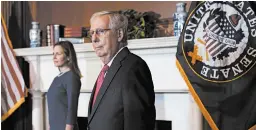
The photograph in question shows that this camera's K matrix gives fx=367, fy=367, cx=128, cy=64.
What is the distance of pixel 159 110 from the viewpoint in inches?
113

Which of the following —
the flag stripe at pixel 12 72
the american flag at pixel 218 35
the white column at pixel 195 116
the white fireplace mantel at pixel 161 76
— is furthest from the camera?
the flag stripe at pixel 12 72

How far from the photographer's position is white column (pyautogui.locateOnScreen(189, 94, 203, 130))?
2.53 metres

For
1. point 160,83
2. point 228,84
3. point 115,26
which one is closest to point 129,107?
point 115,26

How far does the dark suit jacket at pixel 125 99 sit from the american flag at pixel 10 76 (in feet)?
6.70

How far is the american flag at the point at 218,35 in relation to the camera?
2.26m

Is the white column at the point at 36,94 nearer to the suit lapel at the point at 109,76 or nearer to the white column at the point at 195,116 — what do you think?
the white column at the point at 195,116

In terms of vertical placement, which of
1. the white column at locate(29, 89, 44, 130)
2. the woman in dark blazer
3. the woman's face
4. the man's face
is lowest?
the white column at locate(29, 89, 44, 130)

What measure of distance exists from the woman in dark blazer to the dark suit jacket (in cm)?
131

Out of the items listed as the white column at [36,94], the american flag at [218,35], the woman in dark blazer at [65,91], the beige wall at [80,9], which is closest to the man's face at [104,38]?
the american flag at [218,35]

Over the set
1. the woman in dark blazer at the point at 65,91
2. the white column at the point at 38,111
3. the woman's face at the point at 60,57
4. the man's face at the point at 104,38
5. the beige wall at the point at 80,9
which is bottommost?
the white column at the point at 38,111

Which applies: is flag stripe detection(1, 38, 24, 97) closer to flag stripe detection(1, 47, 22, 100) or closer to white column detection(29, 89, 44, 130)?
flag stripe detection(1, 47, 22, 100)

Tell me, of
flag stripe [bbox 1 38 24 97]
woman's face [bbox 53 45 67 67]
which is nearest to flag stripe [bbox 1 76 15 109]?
flag stripe [bbox 1 38 24 97]

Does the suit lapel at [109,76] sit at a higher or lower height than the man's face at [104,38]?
lower

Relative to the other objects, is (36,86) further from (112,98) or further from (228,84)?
(112,98)
